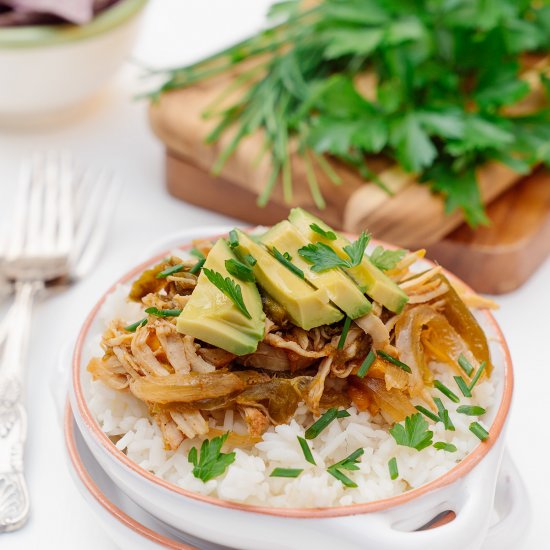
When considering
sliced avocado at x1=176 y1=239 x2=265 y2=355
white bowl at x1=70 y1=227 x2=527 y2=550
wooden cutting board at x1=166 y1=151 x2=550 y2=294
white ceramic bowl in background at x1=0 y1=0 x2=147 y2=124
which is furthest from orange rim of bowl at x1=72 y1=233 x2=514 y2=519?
white ceramic bowl in background at x1=0 y1=0 x2=147 y2=124

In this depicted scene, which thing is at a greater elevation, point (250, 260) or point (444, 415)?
point (250, 260)

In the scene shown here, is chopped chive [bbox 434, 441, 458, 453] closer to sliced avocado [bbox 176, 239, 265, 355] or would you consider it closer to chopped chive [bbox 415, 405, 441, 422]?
chopped chive [bbox 415, 405, 441, 422]

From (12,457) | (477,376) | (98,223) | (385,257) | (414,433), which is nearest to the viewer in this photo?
(414,433)

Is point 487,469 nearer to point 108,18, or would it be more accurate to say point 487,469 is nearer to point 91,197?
point 91,197

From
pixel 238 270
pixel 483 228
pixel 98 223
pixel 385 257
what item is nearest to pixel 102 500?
pixel 238 270

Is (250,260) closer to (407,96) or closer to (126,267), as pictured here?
(126,267)

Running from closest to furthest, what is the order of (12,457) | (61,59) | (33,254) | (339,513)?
(339,513), (12,457), (33,254), (61,59)

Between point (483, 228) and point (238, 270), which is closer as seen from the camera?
point (238, 270)
